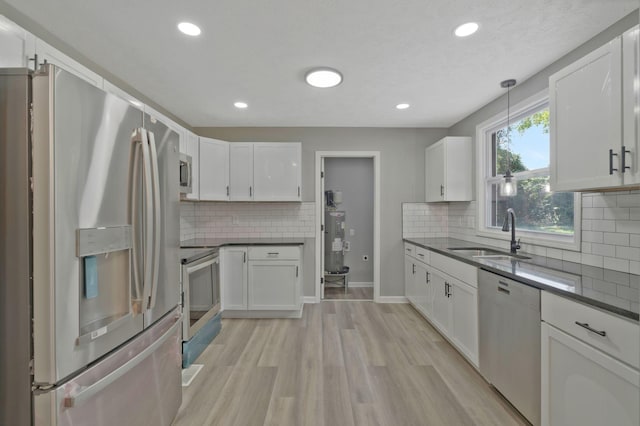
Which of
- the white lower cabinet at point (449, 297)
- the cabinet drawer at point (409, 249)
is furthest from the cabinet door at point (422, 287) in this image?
the cabinet drawer at point (409, 249)

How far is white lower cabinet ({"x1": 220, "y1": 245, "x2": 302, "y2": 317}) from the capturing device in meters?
3.38

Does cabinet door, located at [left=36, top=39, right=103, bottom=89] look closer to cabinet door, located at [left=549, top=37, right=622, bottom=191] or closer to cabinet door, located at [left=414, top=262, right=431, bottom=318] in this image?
cabinet door, located at [left=549, top=37, right=622, bottom=191]

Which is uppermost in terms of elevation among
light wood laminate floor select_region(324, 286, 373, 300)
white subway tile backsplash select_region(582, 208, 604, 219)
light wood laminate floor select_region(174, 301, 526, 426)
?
Result: white subway tile backsplash select_region(582, 208, 604, 219)

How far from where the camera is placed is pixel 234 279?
3387mm

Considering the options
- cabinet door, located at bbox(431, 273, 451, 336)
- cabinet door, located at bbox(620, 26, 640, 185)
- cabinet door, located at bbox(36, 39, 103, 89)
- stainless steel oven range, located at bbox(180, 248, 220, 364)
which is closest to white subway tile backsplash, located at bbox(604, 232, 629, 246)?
cabinet door, located at bbox(620, 26, 640, 185)

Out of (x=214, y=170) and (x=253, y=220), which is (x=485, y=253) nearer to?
(x=253, y=220)

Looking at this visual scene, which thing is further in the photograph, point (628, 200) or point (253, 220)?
point (253, 220)

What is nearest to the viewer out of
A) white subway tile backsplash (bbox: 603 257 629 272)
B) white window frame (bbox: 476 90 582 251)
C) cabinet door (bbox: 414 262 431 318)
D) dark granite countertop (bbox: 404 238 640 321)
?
dark granite countertop (bbox: 404 238 640 321)

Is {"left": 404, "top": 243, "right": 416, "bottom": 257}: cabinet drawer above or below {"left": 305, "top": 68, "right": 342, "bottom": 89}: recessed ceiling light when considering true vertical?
below

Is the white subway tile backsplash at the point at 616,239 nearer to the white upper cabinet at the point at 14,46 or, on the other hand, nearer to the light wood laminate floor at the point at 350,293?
the light wood laminate floor at the point at 350,293

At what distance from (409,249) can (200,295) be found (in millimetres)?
2582

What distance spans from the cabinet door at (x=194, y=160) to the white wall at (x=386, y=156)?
658 mm

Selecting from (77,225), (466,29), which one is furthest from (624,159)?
(77,225)

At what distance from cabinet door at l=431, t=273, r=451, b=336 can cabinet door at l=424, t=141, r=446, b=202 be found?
1127 millimetres
